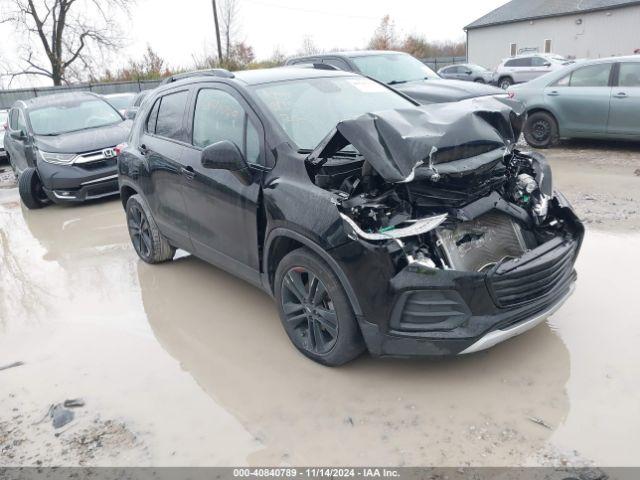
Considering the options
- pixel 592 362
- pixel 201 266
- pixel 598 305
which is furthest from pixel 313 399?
pixel 201 266

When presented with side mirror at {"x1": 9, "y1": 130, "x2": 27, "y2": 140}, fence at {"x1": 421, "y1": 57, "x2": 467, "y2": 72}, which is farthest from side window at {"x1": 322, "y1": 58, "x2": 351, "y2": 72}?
fence at {"x1": 421, "y1": 57, "x2": 467, "y2": 72}

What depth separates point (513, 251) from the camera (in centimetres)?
340

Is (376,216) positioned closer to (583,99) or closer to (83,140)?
(83,140)

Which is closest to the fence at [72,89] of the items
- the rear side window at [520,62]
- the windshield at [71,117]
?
the rear side window at [520,62]

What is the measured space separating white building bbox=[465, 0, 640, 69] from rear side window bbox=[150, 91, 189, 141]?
109 ft

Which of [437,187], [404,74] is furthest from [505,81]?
[437,187]

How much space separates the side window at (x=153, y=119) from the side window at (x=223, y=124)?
2.79 ft

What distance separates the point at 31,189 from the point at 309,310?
7.00 m

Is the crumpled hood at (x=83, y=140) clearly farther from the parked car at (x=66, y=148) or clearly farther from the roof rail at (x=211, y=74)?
the roof rail at (x=211, y=74)

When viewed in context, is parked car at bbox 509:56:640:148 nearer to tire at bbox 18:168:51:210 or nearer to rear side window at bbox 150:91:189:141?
rear side window at bbox 150:91:189:141

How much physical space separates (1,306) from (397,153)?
413cm

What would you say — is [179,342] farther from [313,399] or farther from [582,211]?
[582,211]

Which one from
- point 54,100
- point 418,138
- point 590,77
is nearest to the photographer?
point 418,138

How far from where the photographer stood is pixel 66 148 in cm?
840
